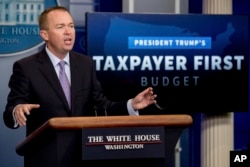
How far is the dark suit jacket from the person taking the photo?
7.11ft

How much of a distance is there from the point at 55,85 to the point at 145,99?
35 centimetres

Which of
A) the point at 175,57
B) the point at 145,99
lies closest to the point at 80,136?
the point at 145,99

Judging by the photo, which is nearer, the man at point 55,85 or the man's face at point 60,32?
the man at point 55,85

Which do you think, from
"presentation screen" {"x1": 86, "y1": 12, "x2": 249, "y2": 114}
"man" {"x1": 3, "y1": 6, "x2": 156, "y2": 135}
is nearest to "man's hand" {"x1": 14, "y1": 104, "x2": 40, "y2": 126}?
"man" {"x1": 3, "y1": 6, "x2": 156, "y2": 135}

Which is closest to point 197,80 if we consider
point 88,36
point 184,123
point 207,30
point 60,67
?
point 207,30

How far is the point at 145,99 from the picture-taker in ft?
6.68

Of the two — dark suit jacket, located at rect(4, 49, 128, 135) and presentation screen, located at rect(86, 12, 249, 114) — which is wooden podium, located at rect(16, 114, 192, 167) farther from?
presentation screen, located at rect(86, 12, 249, 114)

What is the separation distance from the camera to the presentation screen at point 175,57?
4.12 meters

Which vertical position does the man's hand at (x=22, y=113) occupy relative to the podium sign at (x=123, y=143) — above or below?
above

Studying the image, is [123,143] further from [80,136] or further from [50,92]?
[50,92]

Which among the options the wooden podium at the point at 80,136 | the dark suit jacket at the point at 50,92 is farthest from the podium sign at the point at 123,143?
the dark suit jacket at the point at 50,92

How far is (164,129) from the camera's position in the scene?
1.79 metres

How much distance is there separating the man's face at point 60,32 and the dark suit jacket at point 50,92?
0.17 feet

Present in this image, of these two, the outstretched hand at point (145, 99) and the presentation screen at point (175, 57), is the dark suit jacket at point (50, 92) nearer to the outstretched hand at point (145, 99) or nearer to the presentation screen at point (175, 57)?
the outstretched hand at point (145, 99)
